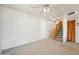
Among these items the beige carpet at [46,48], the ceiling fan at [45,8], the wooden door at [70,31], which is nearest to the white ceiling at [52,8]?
the ceiling fan at [45,8]

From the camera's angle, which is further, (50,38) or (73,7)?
(50,38)

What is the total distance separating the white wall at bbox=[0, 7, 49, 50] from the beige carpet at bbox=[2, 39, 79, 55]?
134mm

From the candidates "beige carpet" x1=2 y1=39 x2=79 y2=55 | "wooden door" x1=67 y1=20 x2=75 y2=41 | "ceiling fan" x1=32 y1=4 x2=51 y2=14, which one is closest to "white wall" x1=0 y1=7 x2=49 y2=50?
"beige carpet" x1=2 y1=39 x2=79 y2=55

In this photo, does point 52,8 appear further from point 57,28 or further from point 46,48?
point 46,48

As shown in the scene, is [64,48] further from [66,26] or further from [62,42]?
[66,26]

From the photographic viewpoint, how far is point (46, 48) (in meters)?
2.47

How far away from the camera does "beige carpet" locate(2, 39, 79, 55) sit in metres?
2.30

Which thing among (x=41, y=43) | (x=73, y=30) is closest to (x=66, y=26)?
Result: (x=73, y=30)

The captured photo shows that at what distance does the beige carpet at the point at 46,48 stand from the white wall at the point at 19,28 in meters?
0.13

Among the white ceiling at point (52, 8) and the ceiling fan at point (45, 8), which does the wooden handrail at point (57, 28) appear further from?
the ceiling fan at point (45, 8)

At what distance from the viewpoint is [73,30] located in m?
2.83

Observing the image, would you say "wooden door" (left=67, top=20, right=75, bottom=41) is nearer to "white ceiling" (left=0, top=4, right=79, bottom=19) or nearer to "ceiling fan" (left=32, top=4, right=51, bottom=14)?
"white ceiling" (left=0, top=4, right=79, bottom=19)
